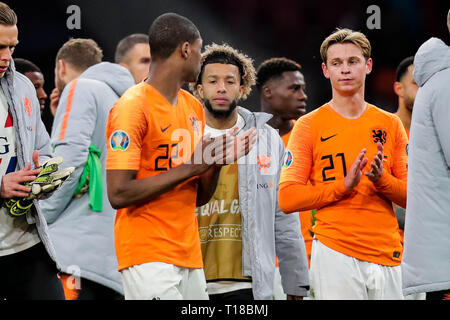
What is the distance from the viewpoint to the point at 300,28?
297 inches

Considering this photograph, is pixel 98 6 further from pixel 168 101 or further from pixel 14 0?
pixel 168 101

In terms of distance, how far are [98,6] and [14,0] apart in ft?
2.55

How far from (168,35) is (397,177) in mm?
1407

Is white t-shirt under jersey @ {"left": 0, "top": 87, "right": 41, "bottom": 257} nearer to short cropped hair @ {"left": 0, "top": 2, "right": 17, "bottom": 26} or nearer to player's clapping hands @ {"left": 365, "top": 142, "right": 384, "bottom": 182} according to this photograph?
short cropped hair @ {"left": 0, "top": 2, "right": 17, "bottom": 26}

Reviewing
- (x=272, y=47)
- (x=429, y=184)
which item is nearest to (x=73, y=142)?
(x=429, y=184)

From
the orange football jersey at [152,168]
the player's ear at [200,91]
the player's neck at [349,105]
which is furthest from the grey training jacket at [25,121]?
the player's neck at [349,105]

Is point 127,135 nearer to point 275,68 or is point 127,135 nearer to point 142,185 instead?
point 142,185

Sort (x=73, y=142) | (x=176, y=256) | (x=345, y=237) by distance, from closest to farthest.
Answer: (x=176, y=256)
(x=345, y=237)
(x=73, y=142)

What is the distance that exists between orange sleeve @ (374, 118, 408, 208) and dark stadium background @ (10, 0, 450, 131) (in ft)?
9.36

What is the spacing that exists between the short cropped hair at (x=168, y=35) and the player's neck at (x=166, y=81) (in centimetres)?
5

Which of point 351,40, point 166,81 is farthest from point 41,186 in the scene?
point 351,40

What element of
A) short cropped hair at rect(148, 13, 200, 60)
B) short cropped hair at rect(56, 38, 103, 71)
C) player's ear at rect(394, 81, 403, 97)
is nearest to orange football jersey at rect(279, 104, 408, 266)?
short cropped hair at rect(148, 13, 200, 60)

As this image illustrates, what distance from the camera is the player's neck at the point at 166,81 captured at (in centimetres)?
289

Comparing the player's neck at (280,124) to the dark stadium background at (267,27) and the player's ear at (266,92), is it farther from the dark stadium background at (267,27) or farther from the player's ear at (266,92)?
the dark stadium background at (267,27)
